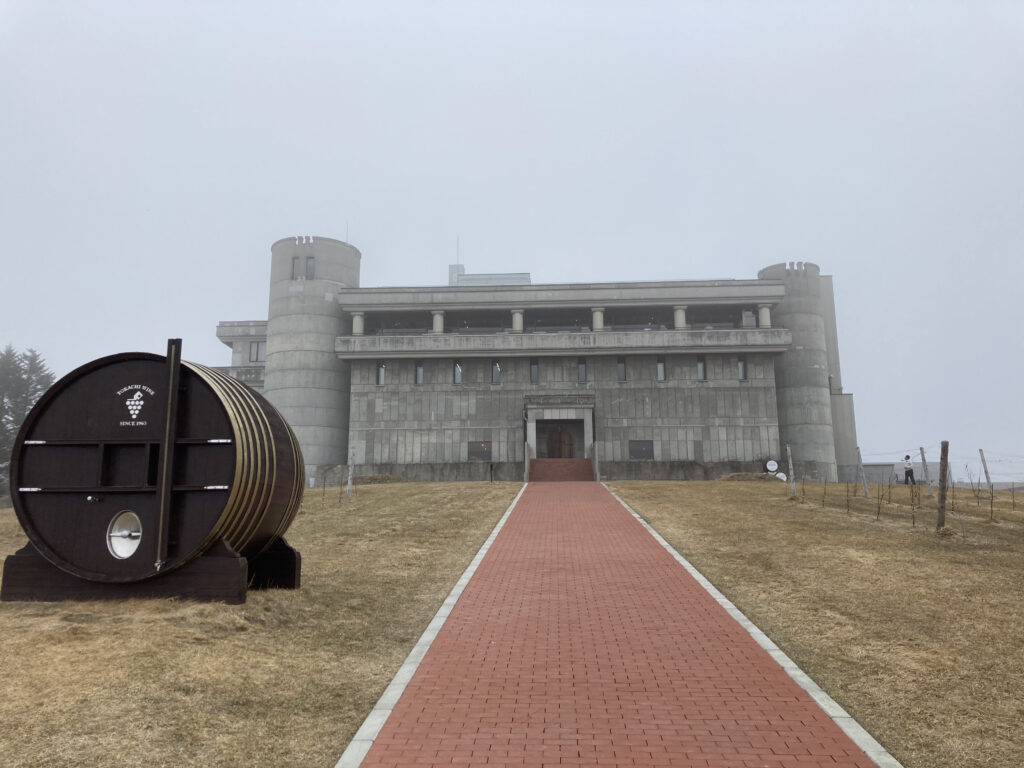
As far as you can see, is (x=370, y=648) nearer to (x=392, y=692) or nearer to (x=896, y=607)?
(x=392, y=692)

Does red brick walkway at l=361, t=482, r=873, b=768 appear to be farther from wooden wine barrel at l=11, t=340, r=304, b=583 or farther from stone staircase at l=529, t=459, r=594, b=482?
stone staircase at l=529, t=459, r=594, b=482

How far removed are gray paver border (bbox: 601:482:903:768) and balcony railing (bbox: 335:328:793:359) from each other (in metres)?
36.4

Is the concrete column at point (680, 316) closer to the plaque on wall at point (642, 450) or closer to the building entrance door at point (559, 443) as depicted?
the plaque on wall at point (642, 450)

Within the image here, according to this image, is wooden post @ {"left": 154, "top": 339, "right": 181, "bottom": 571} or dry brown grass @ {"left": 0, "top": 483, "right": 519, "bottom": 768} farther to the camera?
wooden post @ {"left": 154, "top": 339, "right": 181, "bottom": 571}

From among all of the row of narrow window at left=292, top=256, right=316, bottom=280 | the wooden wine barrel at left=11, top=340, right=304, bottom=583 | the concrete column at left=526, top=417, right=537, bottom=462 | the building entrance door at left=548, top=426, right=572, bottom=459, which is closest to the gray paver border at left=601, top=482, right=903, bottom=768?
the wooden wine barrel at left=11, top=340, right=304, bottom=583

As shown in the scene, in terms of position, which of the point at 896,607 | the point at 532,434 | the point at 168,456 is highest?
the point at 532,434

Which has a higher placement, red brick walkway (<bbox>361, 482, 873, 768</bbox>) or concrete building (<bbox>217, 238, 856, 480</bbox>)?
concrete building (<bbox>217, 238, 856, 480</bbox>)

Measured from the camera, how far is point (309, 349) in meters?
50.2

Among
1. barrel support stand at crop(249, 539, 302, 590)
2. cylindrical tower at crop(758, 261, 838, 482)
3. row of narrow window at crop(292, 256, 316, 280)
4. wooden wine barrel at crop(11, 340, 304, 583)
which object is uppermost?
row of narrow window at crop(292, 256, 316, 280)

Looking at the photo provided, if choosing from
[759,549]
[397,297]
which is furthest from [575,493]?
[397,297]

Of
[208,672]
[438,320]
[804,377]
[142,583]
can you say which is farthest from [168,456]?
[804,377]

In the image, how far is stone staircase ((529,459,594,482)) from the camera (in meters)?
38.5

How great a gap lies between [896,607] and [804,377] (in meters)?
43.3

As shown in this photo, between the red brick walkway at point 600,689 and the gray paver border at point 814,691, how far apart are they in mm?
102
